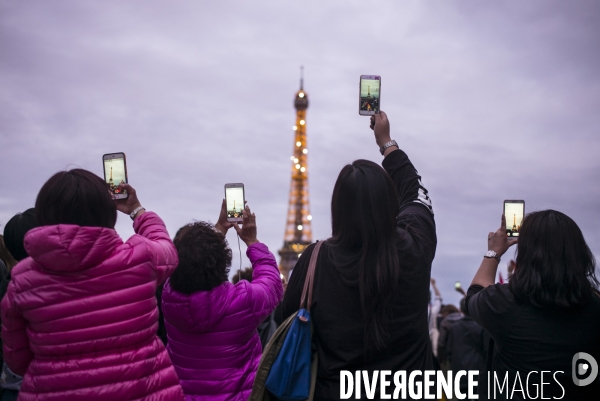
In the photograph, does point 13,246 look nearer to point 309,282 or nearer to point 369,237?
point 309,282

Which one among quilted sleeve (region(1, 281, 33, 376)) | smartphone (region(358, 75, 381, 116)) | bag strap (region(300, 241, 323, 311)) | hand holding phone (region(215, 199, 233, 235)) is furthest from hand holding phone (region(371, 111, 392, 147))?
quilted sleeve (region(1, 281, 33, 376))

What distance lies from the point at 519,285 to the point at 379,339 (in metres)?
0.91

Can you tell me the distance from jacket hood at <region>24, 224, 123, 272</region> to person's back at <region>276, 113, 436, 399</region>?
0.92 metres

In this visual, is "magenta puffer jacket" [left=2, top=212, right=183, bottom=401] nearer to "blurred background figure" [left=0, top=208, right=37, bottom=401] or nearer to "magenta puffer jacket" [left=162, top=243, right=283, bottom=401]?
"magenta puffer jacket" [left=162, top=243, right=283, bottom=401]

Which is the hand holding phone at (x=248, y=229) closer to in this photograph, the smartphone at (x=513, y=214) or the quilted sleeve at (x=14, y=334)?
the quilted sleeve at (x=14, y=334)

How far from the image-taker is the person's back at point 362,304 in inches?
110

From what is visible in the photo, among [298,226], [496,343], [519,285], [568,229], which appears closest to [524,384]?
[496,343]

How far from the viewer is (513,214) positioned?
4.17m

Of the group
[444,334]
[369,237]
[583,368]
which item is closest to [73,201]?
[369,237]

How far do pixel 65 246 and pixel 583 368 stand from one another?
2.55 metres

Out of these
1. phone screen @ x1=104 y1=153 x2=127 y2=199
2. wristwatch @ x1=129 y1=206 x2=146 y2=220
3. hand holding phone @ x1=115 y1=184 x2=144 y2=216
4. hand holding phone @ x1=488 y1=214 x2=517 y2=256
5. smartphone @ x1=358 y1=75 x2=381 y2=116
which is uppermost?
smartphone @ x1=358 y1=75 x2=381 y2=116

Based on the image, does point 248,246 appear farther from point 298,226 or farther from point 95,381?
point 298,226

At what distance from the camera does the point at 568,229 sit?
10.7ft

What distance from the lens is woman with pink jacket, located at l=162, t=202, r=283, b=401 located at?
3.55 metres
